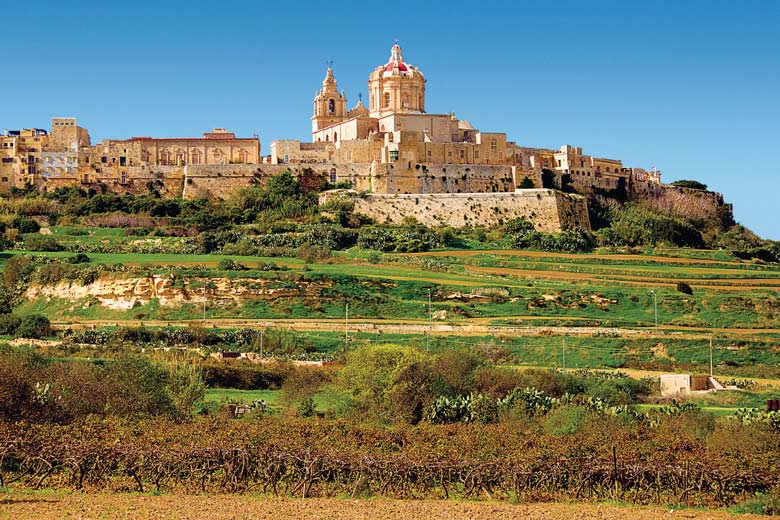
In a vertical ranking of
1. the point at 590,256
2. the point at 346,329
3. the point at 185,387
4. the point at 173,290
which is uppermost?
the point at 590,256

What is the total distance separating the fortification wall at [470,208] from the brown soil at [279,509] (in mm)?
44371

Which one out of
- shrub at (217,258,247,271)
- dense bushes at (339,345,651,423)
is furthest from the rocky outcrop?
dense bushes at (339,345,651,423)

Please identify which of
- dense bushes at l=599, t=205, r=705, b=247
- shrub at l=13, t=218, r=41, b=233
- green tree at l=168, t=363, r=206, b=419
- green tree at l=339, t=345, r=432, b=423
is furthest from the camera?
dense bushes at l=599, t=205, r=705, b=247

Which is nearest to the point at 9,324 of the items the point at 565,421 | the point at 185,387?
the point at 185,387

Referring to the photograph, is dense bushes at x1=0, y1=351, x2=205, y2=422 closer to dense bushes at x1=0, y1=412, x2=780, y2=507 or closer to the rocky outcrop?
dense bushes at x1=0, y1=412, x2=780, y2=507

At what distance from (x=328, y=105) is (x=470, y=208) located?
15.0 metres

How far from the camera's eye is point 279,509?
915 inches

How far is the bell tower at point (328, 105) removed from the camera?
79.7 meters

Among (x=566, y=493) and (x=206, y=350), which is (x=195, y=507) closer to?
(x=566, y=493)

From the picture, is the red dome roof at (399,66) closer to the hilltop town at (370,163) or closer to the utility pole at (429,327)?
the hilltop town at (370,163)

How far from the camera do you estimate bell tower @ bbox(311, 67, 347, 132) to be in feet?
261

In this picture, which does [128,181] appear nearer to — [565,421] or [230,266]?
[230,266]

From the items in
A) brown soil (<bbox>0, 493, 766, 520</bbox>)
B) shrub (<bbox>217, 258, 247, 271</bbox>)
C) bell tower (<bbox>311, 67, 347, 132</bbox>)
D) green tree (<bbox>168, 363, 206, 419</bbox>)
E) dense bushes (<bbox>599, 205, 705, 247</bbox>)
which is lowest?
brown soil (<bbox>0, 493, 766, 520</bbox>)

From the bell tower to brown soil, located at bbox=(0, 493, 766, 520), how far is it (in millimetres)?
56598
